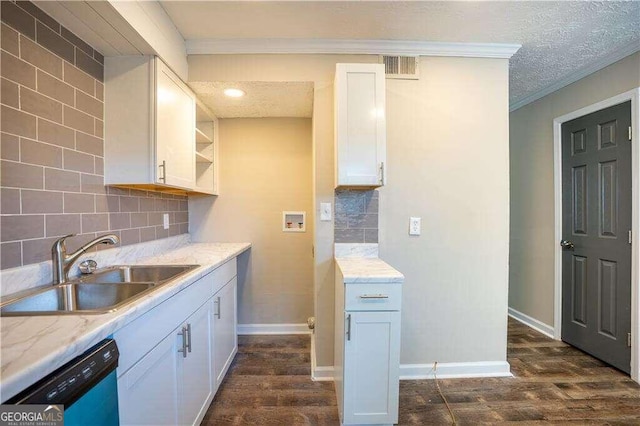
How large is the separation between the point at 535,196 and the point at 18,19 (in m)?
3.85

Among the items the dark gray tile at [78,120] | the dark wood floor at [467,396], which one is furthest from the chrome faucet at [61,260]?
the dark wood floor at [467,396]

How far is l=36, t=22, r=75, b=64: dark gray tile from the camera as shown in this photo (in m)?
1.21

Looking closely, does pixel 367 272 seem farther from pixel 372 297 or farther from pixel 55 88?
pixel 55 88

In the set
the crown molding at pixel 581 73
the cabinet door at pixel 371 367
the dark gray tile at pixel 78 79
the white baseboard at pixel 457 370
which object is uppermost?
the crown molding at pixel 581 73

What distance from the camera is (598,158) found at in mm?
2180

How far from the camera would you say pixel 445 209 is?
2004 mm

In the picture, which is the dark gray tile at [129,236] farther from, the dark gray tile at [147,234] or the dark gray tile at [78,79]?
the dark gray tile at [78,79]

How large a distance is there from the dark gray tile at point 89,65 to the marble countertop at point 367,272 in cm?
178

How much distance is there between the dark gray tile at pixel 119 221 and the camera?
63.7 inches

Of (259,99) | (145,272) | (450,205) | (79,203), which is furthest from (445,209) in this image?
(79,203)

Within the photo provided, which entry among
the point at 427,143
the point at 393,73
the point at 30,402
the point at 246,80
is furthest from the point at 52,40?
the point at 427,143

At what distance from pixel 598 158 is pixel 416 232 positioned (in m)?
1.66

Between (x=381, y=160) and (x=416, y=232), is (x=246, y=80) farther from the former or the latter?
(x=416, y=232)

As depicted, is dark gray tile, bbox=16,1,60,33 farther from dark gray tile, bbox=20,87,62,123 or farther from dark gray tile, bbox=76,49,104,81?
dark gray tile, bbox=20,87,62,123
